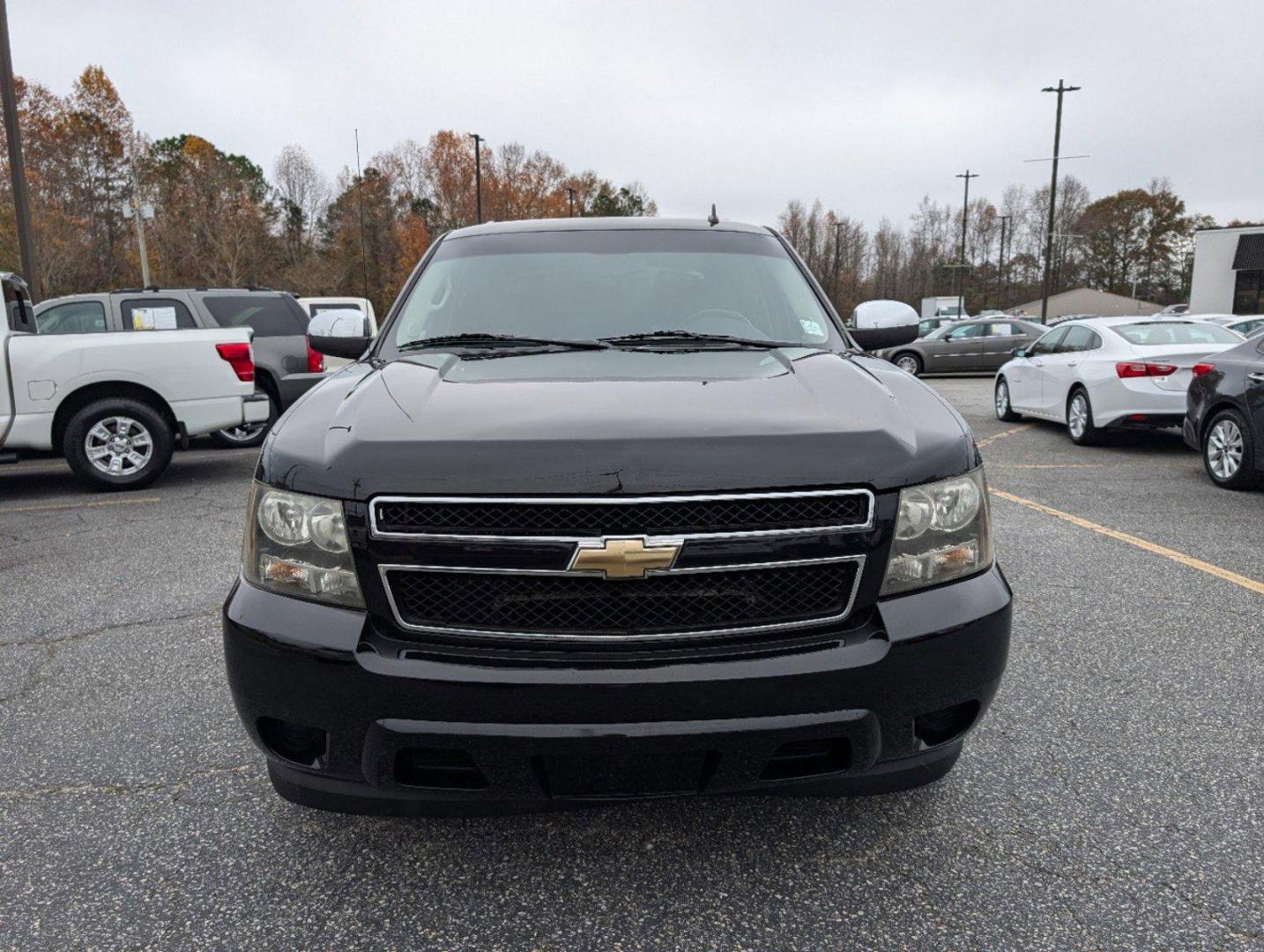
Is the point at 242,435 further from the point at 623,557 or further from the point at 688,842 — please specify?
the point at 623,557

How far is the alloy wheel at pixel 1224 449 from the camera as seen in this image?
7.52 m

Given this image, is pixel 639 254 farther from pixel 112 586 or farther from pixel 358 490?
pixel 112 586

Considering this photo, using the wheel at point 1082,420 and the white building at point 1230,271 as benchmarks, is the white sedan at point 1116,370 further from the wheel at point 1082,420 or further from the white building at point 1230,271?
the white building at point 1230,271

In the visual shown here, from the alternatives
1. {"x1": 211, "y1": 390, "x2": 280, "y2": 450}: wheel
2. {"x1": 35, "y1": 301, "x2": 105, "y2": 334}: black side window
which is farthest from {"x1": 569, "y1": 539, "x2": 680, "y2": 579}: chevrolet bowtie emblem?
{"x1": 35, "y1": 301, "x2": 105, "y2": 334}: black side window

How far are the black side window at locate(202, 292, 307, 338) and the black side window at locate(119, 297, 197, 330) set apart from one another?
278 mm

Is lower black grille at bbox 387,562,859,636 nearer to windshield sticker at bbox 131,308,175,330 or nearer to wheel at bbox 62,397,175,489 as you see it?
wheel at bbox 62,397,175,489

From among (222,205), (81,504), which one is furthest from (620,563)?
(222,205)

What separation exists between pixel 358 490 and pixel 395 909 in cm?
102

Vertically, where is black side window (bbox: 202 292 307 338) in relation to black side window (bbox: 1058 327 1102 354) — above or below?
above

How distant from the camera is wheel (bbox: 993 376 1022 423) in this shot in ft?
43.0

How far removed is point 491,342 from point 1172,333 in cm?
980

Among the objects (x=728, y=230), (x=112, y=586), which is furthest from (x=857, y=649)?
(x=112, y=586)

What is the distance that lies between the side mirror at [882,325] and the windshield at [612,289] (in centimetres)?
40

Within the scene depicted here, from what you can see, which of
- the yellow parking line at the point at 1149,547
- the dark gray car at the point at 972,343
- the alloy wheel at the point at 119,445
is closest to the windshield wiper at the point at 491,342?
the yellow parking line at the point at 1149,547
